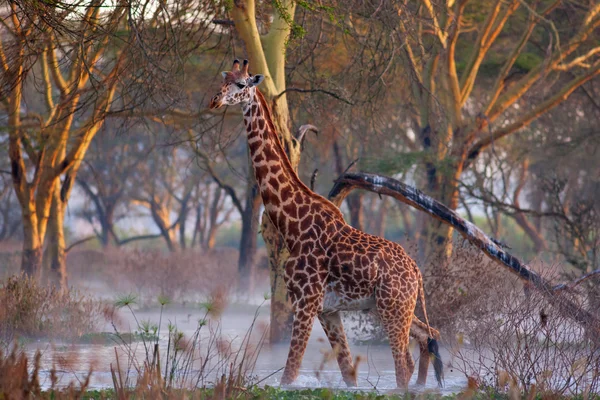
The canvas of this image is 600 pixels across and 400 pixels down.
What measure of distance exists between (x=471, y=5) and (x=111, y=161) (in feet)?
62.5

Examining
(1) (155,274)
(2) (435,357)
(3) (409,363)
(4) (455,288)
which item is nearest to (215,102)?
(3) (409,363)

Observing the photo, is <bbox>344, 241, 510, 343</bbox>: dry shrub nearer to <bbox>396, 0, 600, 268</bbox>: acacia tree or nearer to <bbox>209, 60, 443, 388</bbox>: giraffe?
<bbox>209, 60, 443, 388</bbox>: giraffe

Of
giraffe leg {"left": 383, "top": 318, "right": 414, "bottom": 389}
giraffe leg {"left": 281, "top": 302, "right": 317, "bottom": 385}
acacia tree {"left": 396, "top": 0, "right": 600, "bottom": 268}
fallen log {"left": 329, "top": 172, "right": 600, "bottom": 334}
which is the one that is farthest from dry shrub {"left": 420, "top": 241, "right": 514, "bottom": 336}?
acacia tree {"left": 396, "top": 0, "right": 600, "bottom": 268}

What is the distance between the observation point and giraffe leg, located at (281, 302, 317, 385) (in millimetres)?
7914

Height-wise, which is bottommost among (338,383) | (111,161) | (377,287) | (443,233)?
(338,383)

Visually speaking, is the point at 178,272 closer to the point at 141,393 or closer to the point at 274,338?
the point at 274,338

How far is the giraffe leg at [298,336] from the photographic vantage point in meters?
7.91

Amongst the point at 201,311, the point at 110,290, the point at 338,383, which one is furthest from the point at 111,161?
the point at 338,383

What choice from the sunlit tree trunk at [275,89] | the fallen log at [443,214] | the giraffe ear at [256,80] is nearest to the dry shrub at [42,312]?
the sunlit tree trunk at [275,89]

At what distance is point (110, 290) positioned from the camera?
72.2 feet

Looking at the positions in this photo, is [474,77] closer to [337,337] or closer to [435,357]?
[435,357]

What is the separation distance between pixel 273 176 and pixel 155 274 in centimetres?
1324

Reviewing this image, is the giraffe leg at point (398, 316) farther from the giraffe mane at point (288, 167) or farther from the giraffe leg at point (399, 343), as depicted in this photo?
the giraffe mane at point (288, 167)

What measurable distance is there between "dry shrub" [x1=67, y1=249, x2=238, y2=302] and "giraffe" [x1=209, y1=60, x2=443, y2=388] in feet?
34.7
